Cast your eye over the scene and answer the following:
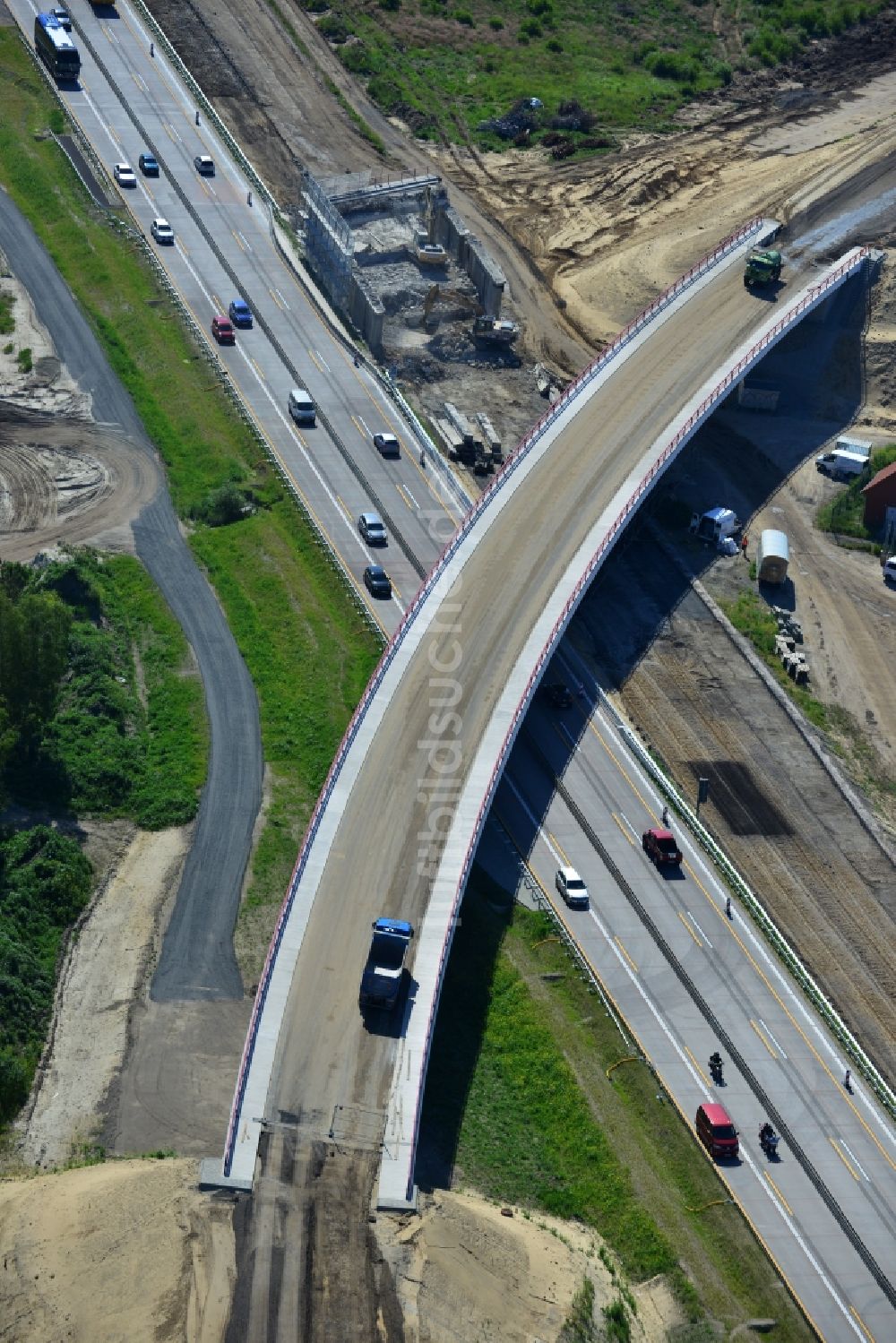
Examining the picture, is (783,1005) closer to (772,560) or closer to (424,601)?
(424,601)

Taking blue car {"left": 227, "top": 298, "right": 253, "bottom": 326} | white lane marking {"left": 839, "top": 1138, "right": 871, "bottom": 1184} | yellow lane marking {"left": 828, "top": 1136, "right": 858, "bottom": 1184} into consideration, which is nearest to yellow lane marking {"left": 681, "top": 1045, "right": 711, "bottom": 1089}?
yellow lane marking {"left": 828, "top": 1136, "right": 858, "bottom": 1184}

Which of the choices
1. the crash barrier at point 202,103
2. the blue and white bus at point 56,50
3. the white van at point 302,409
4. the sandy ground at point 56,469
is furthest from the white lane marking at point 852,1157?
the blue and white bus at point 56,50

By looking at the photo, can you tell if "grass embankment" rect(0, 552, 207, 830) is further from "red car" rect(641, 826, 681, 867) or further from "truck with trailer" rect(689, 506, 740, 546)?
"truck with trailer" rect(689, 506, 740, 546)

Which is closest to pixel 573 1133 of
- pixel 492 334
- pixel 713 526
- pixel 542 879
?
pixel 542 879

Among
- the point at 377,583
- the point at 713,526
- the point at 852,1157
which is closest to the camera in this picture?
the point at 852,1157

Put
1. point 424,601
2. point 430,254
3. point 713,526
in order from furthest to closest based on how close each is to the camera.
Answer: point 430,254 < point 713,526 < point 424,601

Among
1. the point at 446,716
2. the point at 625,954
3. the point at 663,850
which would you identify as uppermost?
the point at 446,716

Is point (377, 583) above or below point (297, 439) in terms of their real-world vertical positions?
below

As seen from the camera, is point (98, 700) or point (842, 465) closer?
point (98, 700)
